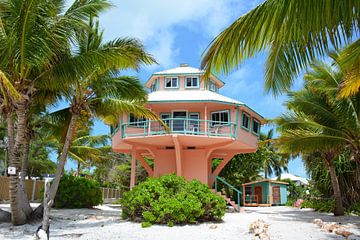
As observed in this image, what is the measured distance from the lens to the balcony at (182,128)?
2088 centimetres

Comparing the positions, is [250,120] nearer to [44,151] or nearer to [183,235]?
[183,235]

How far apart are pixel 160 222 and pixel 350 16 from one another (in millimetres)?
12118

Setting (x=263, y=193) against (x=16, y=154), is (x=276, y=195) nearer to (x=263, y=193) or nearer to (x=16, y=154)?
(x=263, y=193)

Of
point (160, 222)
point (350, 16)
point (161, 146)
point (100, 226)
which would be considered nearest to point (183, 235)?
point (160, 222)

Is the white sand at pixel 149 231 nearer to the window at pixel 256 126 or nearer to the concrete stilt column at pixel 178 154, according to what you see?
the concrete stilt column at pixel 178 154

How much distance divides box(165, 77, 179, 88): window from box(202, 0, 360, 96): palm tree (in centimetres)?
1932

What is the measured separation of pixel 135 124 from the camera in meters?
22.2

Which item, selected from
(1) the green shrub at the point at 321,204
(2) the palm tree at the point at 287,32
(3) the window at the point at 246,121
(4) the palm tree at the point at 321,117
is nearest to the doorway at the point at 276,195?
(1) the green shrub at the point at 321,204

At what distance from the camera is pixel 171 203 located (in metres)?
14.6

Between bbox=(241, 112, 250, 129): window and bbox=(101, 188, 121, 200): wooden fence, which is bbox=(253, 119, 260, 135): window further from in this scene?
bbox=(101, 188, 121, 200): wooden fence

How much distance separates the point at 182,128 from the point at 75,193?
7.67 m

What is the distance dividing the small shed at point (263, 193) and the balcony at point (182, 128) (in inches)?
699

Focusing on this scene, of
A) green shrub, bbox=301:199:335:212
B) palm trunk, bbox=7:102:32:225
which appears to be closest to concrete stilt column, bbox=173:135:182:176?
palm trunk, bbox=7:102:32:225

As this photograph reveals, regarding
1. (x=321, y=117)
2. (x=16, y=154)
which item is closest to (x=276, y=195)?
(x=321, y=117)
